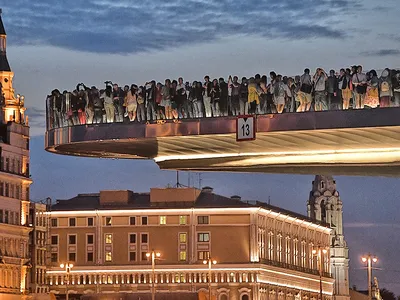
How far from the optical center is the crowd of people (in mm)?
41188

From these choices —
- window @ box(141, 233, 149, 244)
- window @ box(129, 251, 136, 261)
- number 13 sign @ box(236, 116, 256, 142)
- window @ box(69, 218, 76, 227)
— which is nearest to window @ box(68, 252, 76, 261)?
window @ box(69, 218, 76, 227)

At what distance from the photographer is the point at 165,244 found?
545ft

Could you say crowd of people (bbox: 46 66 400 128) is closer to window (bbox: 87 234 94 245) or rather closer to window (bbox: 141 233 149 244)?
window (bbox: 141 233 149 244)

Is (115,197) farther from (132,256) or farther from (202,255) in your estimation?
(202,255)

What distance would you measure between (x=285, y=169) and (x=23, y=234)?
292 feet

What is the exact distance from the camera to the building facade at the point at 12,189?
132000 millimetres

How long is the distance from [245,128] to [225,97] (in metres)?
2.01

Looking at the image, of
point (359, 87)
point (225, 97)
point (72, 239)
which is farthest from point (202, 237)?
point (359, 87)

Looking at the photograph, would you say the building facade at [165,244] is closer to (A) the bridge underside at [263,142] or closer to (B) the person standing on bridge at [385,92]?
(A) the bridge underside at [263,142]

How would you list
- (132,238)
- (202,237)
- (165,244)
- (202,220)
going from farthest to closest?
(132,238)
(202,237)
(165,244)
(202,220)

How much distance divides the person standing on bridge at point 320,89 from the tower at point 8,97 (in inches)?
3786

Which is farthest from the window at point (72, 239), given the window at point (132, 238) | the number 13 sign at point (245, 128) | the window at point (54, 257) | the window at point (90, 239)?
the number 13 sign at point (245, 128)

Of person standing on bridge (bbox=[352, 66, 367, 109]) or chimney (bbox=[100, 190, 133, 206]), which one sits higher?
chimney (bbox=[100, 190, 133, 206])

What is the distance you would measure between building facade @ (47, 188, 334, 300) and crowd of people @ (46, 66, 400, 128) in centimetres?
12051
